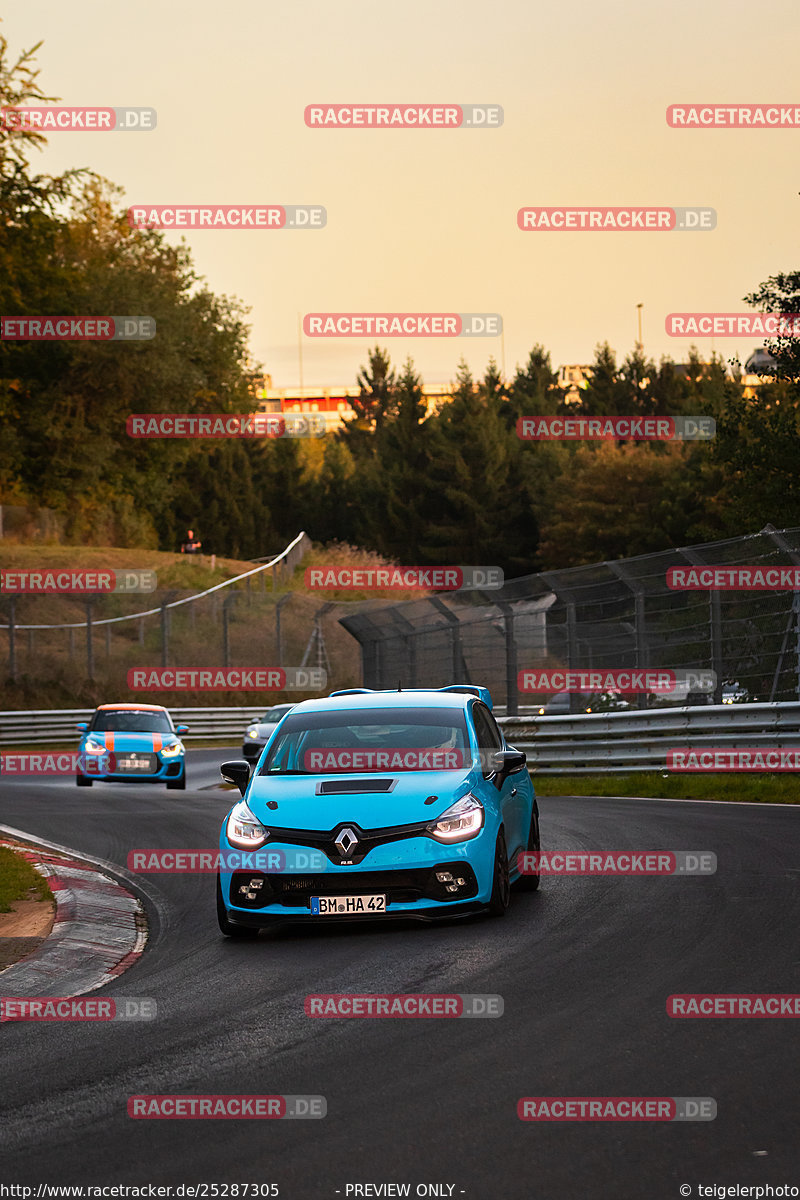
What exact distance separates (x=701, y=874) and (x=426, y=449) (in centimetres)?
9178

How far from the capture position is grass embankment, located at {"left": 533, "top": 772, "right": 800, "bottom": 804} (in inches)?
740

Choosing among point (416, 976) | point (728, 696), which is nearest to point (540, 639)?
point (728, 696)

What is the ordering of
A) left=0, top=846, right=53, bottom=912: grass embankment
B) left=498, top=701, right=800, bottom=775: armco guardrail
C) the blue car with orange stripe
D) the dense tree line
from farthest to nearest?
the dense tree line
the blue car with orange stripe
left=498, top=701, right=800, bottom=775: armco guardrail
left=0, top=846, right=53, bottom=912: grass embankment

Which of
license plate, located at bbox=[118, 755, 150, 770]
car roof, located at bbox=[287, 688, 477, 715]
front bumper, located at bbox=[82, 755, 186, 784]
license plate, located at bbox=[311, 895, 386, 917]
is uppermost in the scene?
car roof, located at bbox=[287, 688, 477, 715]

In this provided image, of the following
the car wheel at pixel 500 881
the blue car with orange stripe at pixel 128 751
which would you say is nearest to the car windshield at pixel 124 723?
the blue car with orange stripe at pixel 128 751

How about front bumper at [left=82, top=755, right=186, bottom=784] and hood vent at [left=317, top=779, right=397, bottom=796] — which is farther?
front bumper at [left=82, top=755, right=186, bottom=784]

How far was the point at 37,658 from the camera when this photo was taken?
4591cm

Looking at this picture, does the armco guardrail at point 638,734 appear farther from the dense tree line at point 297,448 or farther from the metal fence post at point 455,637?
the dense tree line at point 297,448

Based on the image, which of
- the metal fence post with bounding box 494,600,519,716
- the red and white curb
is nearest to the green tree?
the metal fence post with bounding box 494,600,519,716

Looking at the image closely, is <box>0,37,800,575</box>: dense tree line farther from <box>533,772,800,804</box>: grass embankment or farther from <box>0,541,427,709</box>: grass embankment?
<box>533,772,800,804</box>: grass embankment

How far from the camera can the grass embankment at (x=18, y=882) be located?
38.6ft

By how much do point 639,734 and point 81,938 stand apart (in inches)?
527

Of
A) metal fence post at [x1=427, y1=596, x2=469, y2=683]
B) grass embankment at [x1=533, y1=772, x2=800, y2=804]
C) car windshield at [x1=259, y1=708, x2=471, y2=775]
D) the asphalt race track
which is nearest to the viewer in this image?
the asphalt race track

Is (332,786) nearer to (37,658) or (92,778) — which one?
(92,778)
